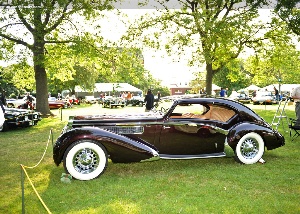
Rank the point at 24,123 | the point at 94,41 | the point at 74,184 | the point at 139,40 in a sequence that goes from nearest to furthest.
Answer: the point at 74,184
the point at 24,123
the point at 94,41
the point at 139,40

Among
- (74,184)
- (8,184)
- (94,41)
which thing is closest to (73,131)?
(74,184)

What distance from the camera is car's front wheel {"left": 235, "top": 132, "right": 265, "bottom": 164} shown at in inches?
252

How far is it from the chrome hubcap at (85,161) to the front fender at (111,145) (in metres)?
0.25

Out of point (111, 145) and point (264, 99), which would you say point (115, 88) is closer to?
point (264, 99)

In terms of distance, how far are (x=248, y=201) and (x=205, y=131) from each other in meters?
2.06

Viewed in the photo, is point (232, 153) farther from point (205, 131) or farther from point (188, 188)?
point (188, 188)

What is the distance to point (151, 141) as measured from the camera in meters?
6.10

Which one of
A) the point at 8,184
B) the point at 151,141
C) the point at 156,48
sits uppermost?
the point at 156,48

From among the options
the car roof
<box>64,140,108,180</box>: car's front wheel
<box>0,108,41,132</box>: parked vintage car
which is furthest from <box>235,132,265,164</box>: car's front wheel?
<box>0,108,41,132</box>: parked vintage car

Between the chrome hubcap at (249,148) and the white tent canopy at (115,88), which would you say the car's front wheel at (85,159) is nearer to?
the chrome hubcap at (249,148)

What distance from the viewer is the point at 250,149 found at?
6.50 m

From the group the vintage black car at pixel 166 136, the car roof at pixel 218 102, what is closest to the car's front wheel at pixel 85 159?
Result: the vintage black car at pixel 166 136

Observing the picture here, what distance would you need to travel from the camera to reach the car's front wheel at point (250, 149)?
641 cm

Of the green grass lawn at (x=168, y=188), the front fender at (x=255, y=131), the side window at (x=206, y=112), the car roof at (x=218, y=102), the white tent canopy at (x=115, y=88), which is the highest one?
the white tent canopy at (x=115, y=88)
